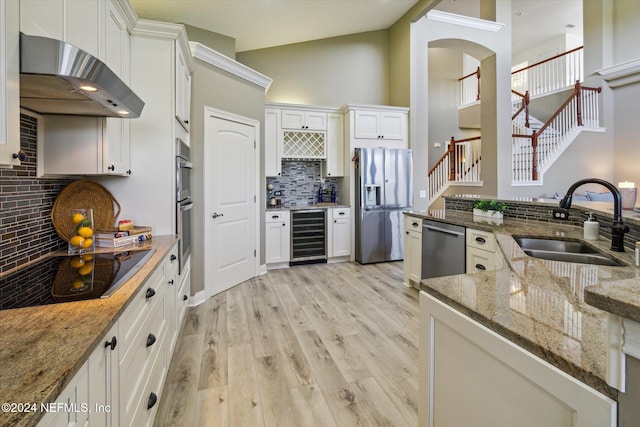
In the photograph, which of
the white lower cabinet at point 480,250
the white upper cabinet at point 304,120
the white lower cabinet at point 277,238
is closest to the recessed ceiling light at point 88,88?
the white lower cabinet at point 480,250

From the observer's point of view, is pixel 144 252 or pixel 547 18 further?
pixel 547 18

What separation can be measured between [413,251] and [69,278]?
126 inches

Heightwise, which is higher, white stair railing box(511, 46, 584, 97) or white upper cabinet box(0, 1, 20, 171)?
white stair railing box(511, 46, 584, 97)

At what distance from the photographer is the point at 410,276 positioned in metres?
3.75

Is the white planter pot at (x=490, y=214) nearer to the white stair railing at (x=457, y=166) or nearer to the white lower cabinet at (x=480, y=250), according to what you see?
the white lower cabinet at (x=480, y=250)

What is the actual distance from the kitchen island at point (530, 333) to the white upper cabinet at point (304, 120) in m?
4.06

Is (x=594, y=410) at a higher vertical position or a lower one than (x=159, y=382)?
higher

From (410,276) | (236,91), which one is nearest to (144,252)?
(236,91)

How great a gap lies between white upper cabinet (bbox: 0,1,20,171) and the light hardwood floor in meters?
1.47

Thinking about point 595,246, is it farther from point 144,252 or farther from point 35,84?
point 35,84

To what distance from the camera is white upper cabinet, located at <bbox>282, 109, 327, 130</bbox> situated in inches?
193

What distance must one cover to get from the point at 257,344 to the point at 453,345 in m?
1.87

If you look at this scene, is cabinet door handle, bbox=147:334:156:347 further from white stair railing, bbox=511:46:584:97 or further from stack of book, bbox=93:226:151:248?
white stair railing, bbox=511:46:584:97

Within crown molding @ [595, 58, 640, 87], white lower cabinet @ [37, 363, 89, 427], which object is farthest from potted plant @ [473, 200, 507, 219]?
crown molding @ [595, 58, 640, 87]
